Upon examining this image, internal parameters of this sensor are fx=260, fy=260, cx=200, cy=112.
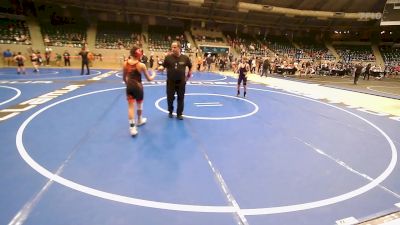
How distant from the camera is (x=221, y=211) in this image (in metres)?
3.39

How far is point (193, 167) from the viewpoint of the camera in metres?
4.60

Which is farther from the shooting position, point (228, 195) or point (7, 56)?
point (7, 56)

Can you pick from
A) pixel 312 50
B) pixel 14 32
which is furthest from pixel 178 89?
pixel 312 50

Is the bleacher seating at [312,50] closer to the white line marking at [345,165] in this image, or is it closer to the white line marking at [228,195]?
the white line marking at [345,165]

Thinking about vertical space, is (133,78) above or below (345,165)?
above

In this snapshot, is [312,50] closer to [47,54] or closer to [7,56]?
[47,54]

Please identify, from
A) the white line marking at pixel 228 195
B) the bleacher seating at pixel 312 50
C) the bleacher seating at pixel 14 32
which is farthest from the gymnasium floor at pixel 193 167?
the bleacher seating at pixel 312 50

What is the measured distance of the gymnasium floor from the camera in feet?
11.0

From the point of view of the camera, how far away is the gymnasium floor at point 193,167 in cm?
335

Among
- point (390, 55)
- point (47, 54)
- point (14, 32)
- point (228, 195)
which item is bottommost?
point (228, 195)

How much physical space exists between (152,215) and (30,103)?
7658 millimetres

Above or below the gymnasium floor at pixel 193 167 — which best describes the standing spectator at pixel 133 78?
above

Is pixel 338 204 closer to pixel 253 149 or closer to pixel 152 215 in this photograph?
pixel 253 149

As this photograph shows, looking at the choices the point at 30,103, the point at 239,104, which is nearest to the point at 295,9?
the point at 239,104
